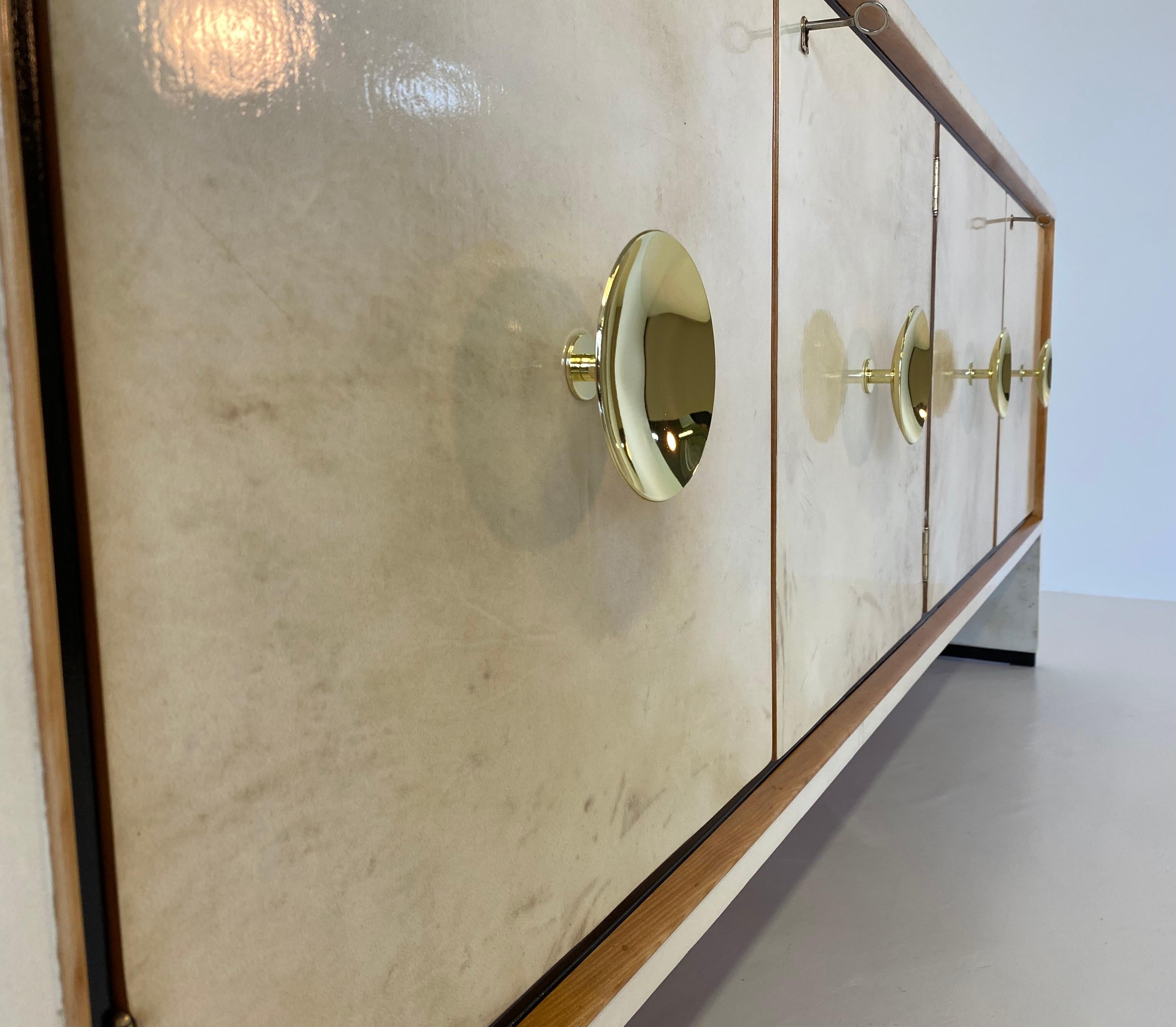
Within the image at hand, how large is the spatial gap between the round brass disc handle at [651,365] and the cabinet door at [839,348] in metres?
0.29

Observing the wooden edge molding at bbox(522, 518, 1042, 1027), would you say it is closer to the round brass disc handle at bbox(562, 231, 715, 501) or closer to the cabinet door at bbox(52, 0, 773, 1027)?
the cabinet door at bbox(52, 0, 773, 1027)

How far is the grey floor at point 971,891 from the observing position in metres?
1.01

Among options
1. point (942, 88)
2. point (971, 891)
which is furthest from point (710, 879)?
point (942, 88)

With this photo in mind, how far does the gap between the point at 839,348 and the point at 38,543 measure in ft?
2.48

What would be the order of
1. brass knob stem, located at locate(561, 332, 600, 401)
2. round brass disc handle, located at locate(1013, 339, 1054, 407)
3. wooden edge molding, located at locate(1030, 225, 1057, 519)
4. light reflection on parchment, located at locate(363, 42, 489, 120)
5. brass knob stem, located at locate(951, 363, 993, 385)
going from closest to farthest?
light reflection on parchment, located at locate(363, 42, 489, 120), brass knob stem, located at locate(561, 332, 600, 401), brass knob stem, located at locate(951, 363, 993, 385), round brass disc handle, located at locate(1013, 339, 1054, 407), wooden edge molding, located at locate(1030, 225, 1057, 519)

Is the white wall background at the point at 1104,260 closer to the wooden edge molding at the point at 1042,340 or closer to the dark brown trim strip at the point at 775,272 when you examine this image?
the wooden edge molding at the point at 1042,340

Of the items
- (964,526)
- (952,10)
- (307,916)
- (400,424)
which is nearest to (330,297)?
(400,424)

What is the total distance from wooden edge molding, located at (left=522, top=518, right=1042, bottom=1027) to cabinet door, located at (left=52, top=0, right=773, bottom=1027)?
2 cm

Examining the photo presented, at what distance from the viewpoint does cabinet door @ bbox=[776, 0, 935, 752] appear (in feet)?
2.49

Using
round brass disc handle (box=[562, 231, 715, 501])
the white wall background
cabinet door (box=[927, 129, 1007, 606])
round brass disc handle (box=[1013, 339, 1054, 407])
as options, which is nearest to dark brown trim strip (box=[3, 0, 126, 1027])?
round brass disc handle (box=[562, 231, 715, 501])

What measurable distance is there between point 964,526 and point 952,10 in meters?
3.11

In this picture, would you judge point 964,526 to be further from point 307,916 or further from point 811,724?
point 307,916

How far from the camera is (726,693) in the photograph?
672 millimetres

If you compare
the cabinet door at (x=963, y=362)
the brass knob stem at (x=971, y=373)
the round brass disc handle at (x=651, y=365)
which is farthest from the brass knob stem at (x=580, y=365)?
the brass knob stem at (x=971, y=373)
